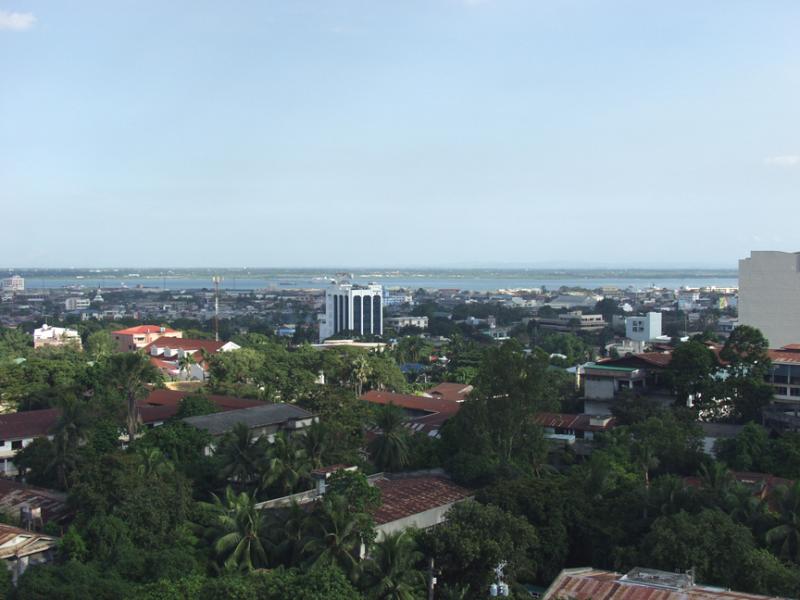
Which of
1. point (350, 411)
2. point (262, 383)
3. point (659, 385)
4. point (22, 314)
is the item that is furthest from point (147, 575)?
point (22, 314)

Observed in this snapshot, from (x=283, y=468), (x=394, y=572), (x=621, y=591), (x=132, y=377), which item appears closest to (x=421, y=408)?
(x=132, y=377)

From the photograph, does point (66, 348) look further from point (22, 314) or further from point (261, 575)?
point (22, 314)

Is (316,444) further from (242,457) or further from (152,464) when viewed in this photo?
(152,464)

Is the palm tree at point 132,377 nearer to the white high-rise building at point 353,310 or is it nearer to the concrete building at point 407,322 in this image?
the white high-rise building at point 353,310

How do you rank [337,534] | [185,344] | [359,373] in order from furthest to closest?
[185,344]
[359,373]
[337,534]

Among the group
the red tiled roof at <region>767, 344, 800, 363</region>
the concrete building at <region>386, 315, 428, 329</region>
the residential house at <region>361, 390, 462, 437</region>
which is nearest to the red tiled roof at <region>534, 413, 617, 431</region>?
the residential house at <region>361, 390, 462, 437</region>

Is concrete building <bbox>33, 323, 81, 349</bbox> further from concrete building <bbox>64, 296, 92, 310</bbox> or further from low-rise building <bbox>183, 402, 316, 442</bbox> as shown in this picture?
concrete building <bbox>64, 296, 92, 310</bbox>
